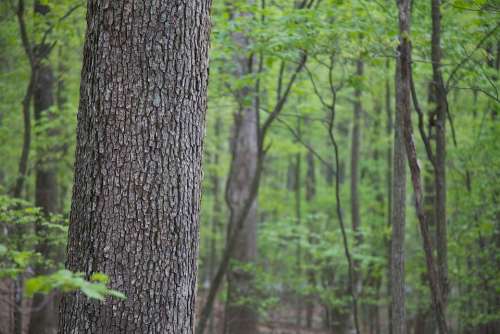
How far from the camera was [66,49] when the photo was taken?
36.8 feet

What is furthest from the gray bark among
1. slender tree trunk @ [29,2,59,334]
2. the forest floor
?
slender tree trunk @ [29,2,59,334]

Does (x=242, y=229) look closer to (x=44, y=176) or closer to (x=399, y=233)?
(x=44, y=176)

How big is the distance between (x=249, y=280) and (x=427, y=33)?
19.8 feet

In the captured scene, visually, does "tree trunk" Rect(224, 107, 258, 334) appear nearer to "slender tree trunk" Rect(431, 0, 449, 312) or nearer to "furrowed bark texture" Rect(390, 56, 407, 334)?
"furrowed bark texture" Rect(390, 56, 407, 334)

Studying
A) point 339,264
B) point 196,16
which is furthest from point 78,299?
point 339,264

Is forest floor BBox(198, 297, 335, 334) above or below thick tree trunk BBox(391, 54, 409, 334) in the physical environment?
below

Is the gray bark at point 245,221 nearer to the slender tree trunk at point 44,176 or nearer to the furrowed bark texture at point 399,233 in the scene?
the slender tree trunk at point 44,176

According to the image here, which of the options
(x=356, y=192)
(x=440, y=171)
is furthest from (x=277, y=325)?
(x=440, y=171)

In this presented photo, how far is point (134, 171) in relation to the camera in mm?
2693

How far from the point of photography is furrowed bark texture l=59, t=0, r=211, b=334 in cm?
267

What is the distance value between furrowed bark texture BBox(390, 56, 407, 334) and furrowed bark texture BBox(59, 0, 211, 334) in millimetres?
3510

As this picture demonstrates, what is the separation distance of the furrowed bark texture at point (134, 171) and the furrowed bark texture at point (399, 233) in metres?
3.51

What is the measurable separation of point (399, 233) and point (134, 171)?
3.94 metres

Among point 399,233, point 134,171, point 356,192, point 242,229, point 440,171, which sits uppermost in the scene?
point 440,171
